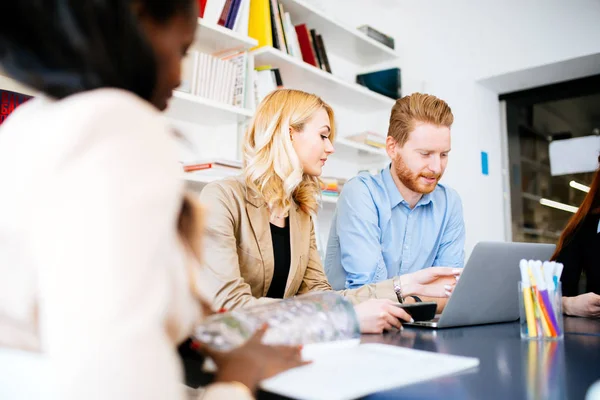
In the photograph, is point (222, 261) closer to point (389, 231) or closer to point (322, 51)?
point (389, 231)

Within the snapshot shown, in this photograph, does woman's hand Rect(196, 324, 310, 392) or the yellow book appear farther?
the yellow book

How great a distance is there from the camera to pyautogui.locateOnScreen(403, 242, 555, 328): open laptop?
1.17 metres

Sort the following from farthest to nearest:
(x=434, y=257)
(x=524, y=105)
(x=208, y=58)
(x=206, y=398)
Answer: (x=524, y=105), (x=208, y=58), (x=434, y=257), (x=206, y=398)

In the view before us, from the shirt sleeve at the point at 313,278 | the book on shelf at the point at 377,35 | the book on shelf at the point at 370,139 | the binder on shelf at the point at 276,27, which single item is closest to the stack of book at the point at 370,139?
the book on shelf at the point at 370,139

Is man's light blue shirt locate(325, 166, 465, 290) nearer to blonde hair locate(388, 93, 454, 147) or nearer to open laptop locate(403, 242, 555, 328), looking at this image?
blonde hair locate(388, 93, 454, 147)

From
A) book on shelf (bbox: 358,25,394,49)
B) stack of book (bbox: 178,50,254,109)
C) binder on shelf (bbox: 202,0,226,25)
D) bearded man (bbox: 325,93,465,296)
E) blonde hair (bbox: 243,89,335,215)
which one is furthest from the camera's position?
book on shelf (bbox: 358,25,394,49)

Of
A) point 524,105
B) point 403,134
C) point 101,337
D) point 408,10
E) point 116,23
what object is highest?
point 408,10

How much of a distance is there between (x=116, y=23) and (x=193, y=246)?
21 cm

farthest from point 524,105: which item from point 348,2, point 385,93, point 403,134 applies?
point 403,134

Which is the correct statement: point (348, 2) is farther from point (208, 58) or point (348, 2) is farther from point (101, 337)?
point (101, 337)

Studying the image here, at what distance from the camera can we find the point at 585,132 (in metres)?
3.36

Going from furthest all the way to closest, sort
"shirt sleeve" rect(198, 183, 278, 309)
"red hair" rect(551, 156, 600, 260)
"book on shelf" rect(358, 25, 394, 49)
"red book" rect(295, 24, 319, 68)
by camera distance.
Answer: "book on shelf" rect(358, 25, 394, 49) → "red book" rect(295, 24, 319, 68) → "red hair" rect(551, 156, 600, 260) → "shirt sleeve" rect(198, 183, 278, 309)

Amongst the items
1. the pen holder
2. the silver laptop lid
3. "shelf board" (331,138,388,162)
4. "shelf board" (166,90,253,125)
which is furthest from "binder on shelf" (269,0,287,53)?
the pen holder

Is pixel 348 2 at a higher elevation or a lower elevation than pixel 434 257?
higher
